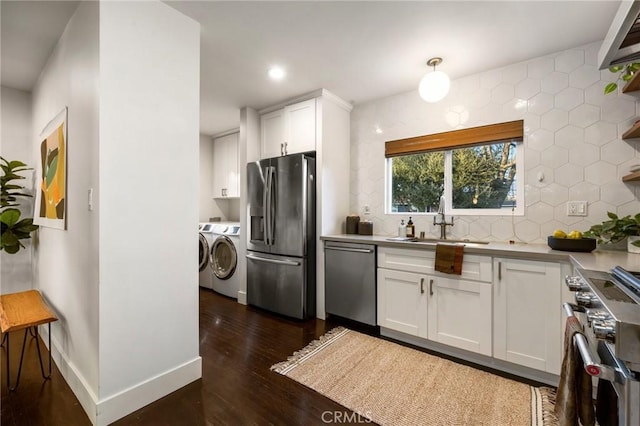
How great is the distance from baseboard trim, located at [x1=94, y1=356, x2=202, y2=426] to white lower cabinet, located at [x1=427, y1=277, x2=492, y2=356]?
1847 millimetres

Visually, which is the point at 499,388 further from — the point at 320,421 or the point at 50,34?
the point at 50,34

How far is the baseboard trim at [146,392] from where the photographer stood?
58.7 inches

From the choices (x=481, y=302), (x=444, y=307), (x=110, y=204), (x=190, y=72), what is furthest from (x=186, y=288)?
(x=481, y=302)

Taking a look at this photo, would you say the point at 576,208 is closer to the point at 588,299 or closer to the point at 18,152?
the point at 588,299

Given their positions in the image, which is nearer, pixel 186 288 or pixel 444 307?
pixel 186 288

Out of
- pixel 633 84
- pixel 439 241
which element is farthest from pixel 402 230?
pixel 633 84

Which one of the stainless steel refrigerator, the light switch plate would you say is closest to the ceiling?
the stainless steel refrigerator

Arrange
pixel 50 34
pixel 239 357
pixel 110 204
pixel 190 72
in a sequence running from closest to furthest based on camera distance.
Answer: pixel 110 204, pixel 190 72, pixel 50 34, pixel 239 357

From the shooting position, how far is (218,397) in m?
1.72

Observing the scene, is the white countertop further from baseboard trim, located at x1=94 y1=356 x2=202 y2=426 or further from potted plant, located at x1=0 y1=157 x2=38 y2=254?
potted plant, located at x1=0 y1=157 x2=38 y2=254

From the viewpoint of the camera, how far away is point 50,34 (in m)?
2.07

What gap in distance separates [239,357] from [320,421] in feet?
3.04

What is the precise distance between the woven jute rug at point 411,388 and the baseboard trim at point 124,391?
0.61 metres

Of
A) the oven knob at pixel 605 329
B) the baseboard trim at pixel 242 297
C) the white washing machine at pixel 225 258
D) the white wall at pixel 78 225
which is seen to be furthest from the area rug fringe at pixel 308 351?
the oven knob at pixel 605 329
